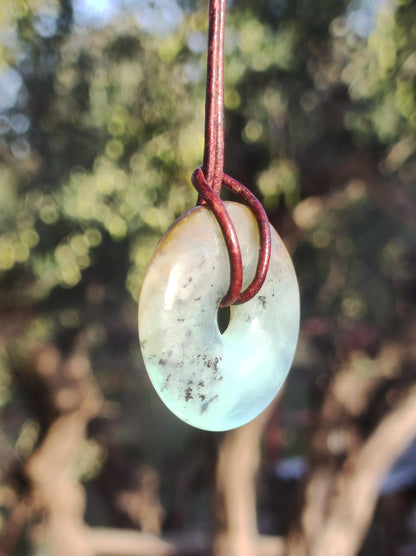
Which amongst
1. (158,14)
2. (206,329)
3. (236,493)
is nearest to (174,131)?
(158,14)

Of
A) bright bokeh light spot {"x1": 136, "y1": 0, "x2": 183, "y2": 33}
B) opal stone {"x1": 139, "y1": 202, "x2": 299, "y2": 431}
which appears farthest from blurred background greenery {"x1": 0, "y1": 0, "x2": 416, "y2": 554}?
opal stone {"x1": 139, "y1": 202, "x2": 299, "y2": 431}

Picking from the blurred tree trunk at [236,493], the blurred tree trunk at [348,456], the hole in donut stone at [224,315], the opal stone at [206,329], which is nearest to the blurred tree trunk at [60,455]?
the blurred tree trunk at [236,493]

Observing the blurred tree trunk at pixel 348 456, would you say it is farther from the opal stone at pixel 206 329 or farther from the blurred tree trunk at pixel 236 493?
the opal stone at pixel 206 329

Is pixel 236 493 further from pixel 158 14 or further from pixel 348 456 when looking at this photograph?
pixel 158 14

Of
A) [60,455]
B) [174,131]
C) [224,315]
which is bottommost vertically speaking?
[60,455]

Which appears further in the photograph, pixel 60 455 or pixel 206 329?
pixel 60 455

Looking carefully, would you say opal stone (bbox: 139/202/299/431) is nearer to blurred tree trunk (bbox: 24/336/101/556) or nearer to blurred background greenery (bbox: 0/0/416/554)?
blurred background greenery (bbox: 0/0/416/554)
